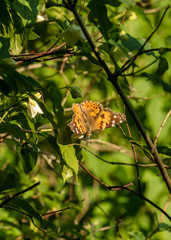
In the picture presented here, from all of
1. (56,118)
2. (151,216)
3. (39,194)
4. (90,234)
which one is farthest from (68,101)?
(56,118)

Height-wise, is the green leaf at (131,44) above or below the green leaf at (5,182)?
above

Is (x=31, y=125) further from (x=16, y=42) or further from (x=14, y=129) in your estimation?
(x=16, y=42)

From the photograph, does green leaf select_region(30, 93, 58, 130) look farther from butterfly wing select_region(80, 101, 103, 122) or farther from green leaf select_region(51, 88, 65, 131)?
butterfly wing select_region(80, 101, 103, 122)

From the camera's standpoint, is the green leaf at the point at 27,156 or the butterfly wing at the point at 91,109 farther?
the butterfly wing at the point at 91,109

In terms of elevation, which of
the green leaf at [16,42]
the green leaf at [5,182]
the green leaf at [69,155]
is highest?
the green leaf at [16,42]

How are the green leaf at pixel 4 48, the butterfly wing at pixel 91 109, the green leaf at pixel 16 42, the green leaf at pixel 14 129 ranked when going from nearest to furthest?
the green leaf at pixel 4 48 < the green leaf at pixel 14 129 < the green leaf at pixel 16 42 < the butterfly wing at pixel 91 109

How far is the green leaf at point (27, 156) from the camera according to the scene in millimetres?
1196

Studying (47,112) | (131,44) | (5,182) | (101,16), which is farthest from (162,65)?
(5,182)

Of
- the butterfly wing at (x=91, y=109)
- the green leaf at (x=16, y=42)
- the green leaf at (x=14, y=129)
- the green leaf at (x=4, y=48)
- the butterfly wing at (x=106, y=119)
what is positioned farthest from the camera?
the butterfly wing at (x=91, y=109)

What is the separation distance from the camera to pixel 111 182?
8.09 feet

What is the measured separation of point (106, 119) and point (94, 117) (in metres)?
0.07

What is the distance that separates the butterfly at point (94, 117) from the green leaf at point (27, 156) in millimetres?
175

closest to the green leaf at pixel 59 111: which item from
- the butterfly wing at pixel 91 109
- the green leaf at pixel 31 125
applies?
the green leaf at pixel 31 125

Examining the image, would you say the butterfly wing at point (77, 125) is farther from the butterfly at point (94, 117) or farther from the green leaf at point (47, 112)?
A: the green leaf at point (47, 112)
